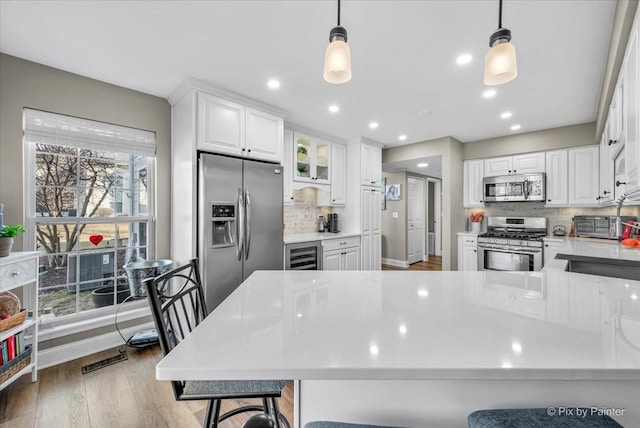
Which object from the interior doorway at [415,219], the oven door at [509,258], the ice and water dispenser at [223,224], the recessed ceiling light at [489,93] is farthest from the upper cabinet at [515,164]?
the ice and water dispenser at [223,224]

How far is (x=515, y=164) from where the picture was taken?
438 cm

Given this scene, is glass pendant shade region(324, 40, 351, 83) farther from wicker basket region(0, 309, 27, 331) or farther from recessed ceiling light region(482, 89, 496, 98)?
wicker basket region(0, 309, 27, 331)

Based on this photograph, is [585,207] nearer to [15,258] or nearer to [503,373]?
[503,373]

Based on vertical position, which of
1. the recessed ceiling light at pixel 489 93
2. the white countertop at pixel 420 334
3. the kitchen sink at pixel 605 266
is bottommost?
the kitchen sink at pixel 605 266

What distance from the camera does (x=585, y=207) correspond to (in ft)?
13.0

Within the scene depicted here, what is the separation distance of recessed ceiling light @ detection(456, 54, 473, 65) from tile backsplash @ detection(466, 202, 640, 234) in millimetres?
3140

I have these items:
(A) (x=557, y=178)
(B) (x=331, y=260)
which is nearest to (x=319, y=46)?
(B) (x=331, y=260)

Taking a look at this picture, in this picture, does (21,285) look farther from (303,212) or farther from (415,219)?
(415,219)

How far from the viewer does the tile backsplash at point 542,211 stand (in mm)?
3935

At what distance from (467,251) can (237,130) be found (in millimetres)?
3948

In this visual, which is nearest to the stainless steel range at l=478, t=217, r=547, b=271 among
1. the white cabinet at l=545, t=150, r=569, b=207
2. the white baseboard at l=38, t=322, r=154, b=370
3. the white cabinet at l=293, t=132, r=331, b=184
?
the white cabinet at l=545, t=150, r=569, b=207

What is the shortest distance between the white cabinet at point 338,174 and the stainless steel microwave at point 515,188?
2299mm

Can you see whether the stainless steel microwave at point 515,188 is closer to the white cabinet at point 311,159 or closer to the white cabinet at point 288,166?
the white cabinet at point 311,159

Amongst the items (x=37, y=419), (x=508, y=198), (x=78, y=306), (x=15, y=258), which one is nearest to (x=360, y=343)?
(x=37, y=419)
